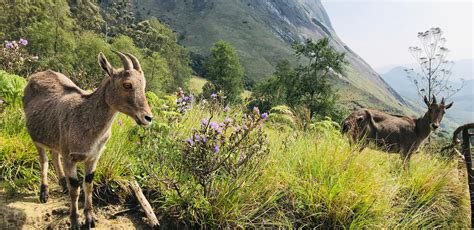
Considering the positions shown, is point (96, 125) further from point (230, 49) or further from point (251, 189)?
point (230, 49)

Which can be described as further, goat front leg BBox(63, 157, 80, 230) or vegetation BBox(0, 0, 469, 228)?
vegetation BBox(0, 0, 469, 228)

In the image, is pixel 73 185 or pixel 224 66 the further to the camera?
pixel 224 66

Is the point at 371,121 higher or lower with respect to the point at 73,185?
higher

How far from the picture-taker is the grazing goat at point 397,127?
11961 millimetres

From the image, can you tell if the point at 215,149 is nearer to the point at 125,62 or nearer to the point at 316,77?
the point at 125,62

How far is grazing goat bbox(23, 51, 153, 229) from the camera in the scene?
443cm

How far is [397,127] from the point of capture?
12586 mm

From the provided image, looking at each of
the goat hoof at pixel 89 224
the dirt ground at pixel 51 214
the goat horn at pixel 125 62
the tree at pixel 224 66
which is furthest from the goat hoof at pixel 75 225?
the tree at pixel 224 66

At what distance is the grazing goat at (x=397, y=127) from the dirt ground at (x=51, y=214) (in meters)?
8.25

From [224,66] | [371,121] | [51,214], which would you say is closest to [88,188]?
[51,214]

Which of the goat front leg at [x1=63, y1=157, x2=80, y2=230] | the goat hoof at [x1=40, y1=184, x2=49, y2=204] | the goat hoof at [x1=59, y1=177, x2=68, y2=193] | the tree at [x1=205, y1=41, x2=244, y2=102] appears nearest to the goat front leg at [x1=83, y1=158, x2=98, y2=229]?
the goat front leg at [x1=63, y1=157, x2=80, y2=230]

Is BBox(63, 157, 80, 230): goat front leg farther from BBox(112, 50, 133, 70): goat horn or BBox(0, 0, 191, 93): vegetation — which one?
BBox(0, 0, 191, 93): vegetation

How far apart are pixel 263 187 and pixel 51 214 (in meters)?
2.86

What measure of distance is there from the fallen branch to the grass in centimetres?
15
